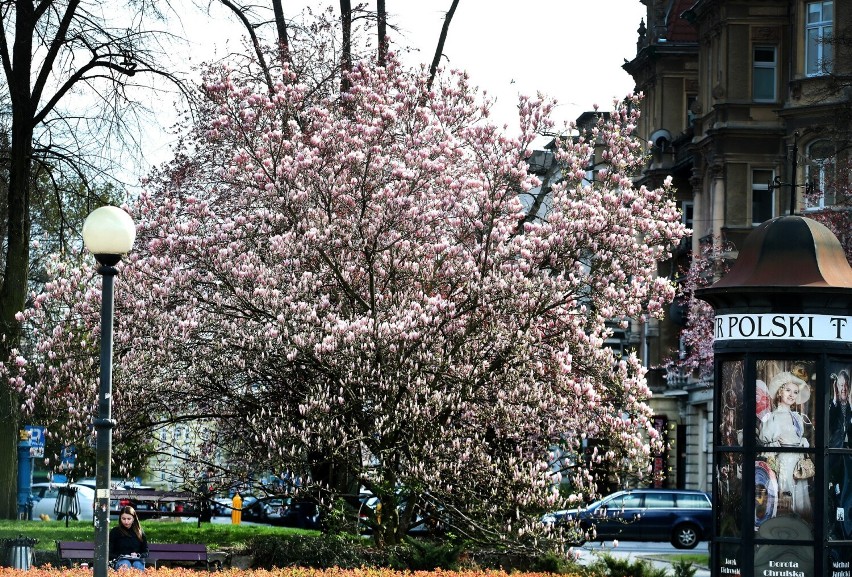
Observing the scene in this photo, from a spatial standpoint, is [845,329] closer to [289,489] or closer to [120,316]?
[289,489]

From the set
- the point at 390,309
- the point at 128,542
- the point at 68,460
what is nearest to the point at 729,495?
the point at 390,309

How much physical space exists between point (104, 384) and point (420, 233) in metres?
7.17

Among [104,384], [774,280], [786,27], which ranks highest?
[786,27]

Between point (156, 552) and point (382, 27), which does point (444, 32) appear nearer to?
point (382, 27)

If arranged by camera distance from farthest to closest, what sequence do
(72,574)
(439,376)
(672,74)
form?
(672,74), (439,376), (72,574)

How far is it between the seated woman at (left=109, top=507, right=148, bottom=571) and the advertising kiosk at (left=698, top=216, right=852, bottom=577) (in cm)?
770

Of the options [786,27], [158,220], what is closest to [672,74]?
[786,27]

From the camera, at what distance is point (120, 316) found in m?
20.5

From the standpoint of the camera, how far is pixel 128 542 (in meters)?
18.0

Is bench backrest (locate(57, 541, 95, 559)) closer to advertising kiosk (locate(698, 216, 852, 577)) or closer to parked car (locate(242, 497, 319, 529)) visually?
advertising kiosk (locate(698, 216, 852, 577))

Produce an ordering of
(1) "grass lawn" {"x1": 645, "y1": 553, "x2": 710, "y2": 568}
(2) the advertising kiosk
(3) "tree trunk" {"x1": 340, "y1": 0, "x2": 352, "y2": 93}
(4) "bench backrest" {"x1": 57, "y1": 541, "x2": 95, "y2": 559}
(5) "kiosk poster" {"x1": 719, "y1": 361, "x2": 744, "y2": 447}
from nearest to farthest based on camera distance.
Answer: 1. (2) the advertising kiosk
2. (5) "kiosk poster" {"x1": 719, "y1": 361, "x2": 744, "y2": 447}
3. (4) "bench backrest" {"x1": 57, "y1": 541, "x2": 95, "y2": 559}
4. (3) "tree trunk" {"x1": 340, "y1": 0, "x2": 352, "y2": 93}
5. (1) "grass lawn" {"x1": 645, "y1": 553, "x2": 710, "y2": 568}

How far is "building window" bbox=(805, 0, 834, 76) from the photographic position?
44438mm

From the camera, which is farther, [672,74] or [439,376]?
[672,74]

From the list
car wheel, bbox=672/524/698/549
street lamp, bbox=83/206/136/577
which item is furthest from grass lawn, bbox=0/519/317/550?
car wheel, bbox=672/524/698/549
